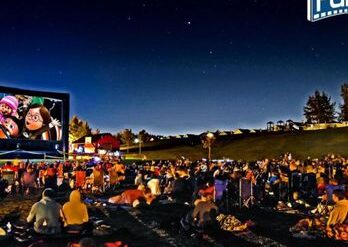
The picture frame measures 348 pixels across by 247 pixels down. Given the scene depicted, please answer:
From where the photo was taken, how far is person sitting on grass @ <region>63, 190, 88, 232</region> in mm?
10617

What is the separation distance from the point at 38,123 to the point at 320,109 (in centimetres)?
6306

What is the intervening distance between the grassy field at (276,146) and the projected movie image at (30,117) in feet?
68.8

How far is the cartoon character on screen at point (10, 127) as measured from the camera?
48.0 m

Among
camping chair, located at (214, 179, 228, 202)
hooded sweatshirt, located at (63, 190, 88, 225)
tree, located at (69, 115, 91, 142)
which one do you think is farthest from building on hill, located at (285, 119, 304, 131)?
hooded sweatshirt, located at (63, 190, 88, 225)

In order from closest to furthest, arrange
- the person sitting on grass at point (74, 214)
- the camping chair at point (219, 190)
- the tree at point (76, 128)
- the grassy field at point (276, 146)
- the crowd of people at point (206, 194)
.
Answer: the person sitting on grass at point (74, 214) < the crowd of people at point (206, 194) < the camping chair at point (219, 190) < the grassy field at point (276, 146) < the tree at point (76, 128)

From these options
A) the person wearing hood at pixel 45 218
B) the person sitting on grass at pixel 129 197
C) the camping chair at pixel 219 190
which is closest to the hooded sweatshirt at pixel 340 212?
the camping chair at pixel 219 190

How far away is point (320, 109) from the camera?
318 feet

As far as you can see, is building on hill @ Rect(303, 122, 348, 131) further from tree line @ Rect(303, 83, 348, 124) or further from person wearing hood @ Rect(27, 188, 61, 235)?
person wearing hood @ Rect(27, 188, 61, 235)

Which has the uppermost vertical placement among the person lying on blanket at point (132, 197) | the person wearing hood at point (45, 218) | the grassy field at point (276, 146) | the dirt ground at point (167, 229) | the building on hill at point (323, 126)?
the building on hill at point (323, 126)

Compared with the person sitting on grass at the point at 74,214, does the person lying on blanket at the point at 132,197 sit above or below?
below

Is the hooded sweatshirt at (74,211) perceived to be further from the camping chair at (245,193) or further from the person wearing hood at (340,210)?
the camping chair at (245,193)

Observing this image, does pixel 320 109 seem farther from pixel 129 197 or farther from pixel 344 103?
pixel 129 197

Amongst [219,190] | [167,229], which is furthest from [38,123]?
[167,229]

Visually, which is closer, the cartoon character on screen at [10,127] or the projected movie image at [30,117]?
the cartoon character on screen at [10,127]
